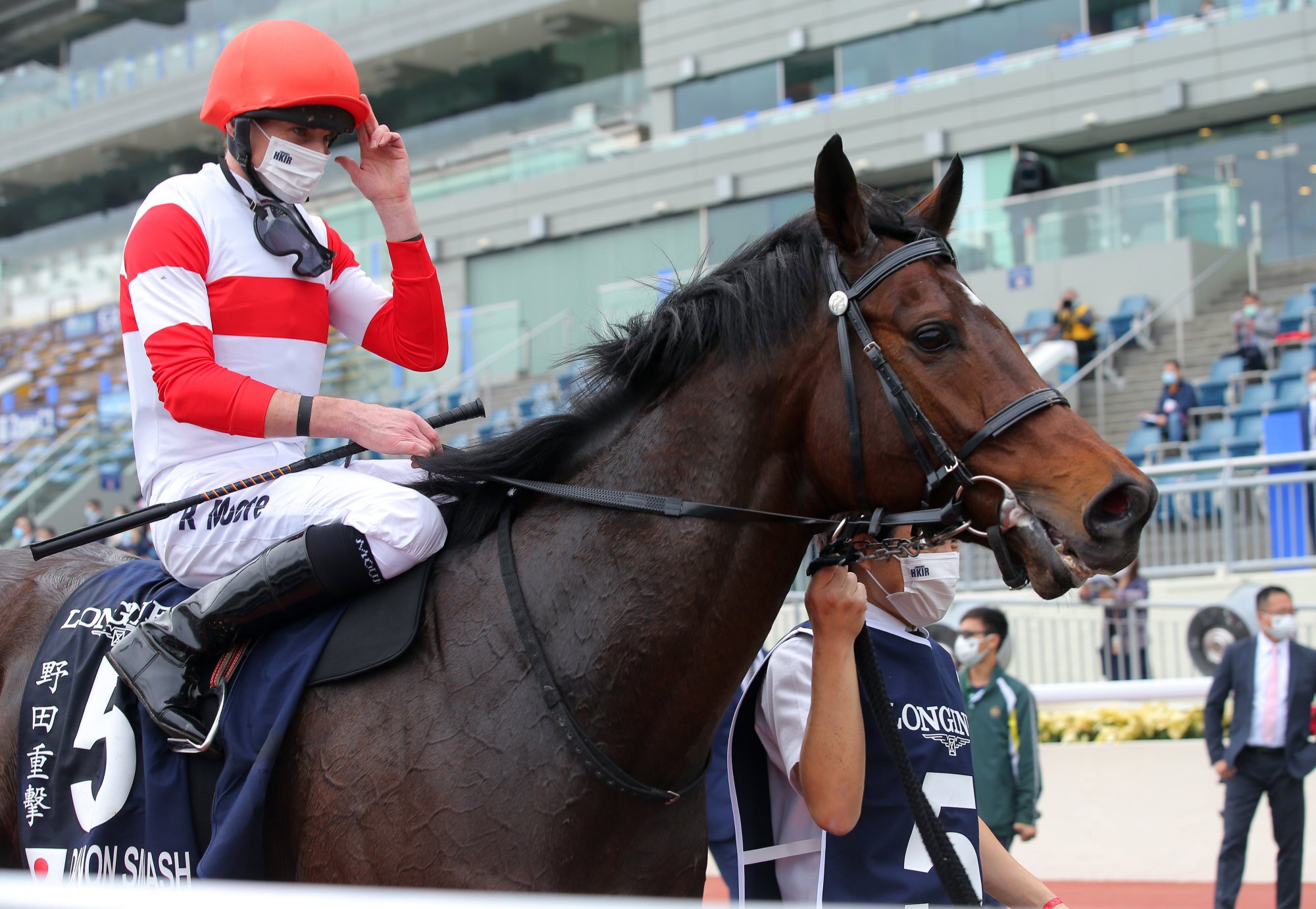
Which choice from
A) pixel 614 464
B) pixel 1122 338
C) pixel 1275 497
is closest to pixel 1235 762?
pixel 1275 497

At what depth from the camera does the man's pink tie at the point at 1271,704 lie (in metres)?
6.56

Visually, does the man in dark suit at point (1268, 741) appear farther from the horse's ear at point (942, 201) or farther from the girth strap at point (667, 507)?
the girth strap at point (667, 507)

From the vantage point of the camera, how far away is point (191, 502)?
2391 mm

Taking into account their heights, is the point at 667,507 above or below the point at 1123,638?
above

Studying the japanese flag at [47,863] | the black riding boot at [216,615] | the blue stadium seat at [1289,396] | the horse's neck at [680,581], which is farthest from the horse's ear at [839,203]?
the blue stadium seat at [1289,396]

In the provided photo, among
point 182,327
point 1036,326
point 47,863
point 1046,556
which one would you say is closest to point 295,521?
point 182,327

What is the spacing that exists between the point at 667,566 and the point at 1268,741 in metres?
5.56

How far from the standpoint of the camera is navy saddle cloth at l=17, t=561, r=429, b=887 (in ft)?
7.29

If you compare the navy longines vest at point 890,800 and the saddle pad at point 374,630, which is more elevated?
the saddle pad at point 374,630

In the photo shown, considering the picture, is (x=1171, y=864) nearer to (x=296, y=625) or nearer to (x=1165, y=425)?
(x=1165, y=425)

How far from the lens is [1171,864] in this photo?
7844mm

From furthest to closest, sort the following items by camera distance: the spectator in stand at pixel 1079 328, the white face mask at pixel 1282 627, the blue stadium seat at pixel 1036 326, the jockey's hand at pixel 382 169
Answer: the blue stadium seat at pixel 1036 326 < the spectator in stand at pixel 1079 328 < the white face mask at pixel 1282 627 < the jockey's hand at pixel 382 169

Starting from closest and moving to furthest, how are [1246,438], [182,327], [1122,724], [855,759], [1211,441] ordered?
[855,759]
[182,327]
[1122,724]
[1246,438]
[1211,441]

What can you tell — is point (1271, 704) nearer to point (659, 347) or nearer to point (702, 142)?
point (659, 347)
